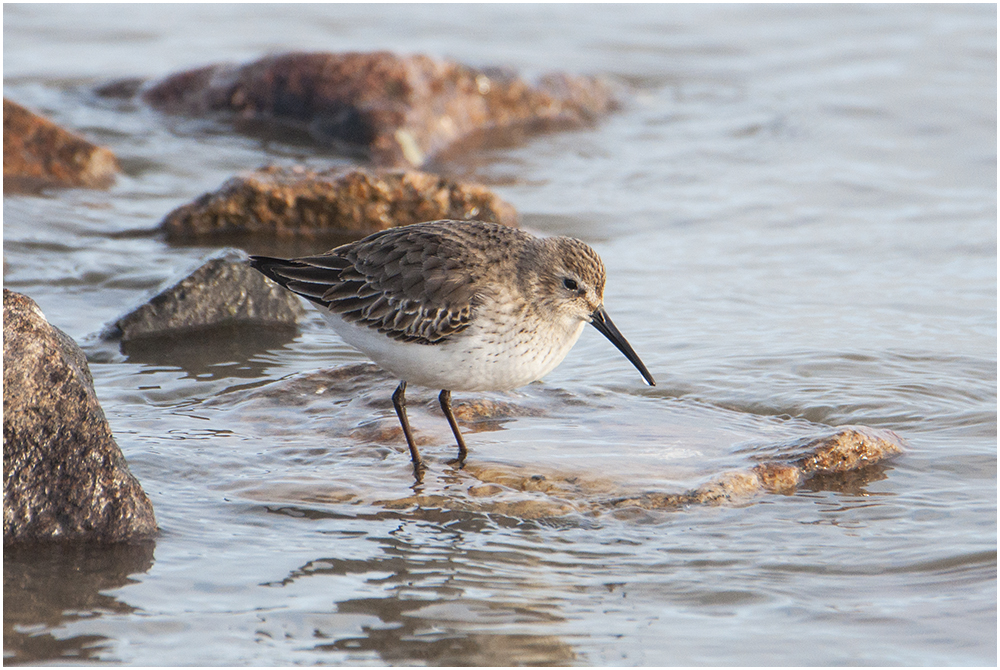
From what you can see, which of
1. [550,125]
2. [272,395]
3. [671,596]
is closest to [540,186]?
[550,125]

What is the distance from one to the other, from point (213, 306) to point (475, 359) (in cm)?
286

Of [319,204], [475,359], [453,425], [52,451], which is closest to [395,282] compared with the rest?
[475,359]

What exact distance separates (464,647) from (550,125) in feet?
36.5

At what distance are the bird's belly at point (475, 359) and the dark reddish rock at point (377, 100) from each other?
6.90 m

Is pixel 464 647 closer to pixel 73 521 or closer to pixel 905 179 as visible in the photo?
pixel 73 521

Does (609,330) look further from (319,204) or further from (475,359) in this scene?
(319,204)

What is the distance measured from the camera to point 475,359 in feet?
20.1

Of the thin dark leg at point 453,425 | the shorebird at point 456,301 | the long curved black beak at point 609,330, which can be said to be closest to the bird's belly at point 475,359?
the shorebird at point 456,301

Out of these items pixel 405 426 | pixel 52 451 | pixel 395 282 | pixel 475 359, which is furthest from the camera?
pixel 395 282

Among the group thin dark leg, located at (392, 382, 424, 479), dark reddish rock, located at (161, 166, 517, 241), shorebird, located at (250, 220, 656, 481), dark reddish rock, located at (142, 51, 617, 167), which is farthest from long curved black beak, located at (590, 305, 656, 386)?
dark reddish rock, located at (142, 51, 617, 167)

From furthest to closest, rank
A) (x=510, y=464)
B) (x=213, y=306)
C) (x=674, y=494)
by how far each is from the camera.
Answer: (x=213, y=306), (x=510, y=464), (x=674, y=494)

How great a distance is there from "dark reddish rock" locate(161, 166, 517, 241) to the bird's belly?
413cm

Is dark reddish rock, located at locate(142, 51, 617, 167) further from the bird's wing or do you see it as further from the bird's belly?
the bird's belly

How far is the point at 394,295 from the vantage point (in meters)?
6.49
